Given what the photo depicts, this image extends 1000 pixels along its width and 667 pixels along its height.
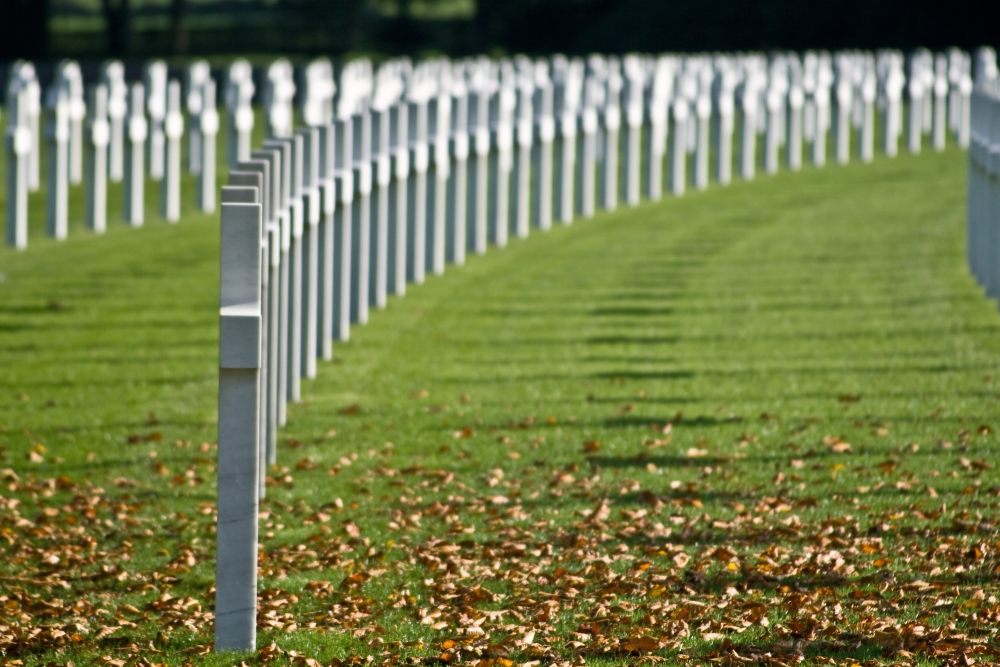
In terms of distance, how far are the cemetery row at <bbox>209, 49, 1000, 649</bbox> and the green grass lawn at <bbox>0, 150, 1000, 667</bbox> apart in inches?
15.2

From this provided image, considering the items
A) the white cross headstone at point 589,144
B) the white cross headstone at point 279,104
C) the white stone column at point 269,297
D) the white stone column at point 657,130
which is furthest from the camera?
the white stone column at point 657,130

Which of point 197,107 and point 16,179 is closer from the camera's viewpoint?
point 16,179

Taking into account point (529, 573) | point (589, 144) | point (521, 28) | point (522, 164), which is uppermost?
point (521, 28)

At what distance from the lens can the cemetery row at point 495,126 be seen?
15.6 meters

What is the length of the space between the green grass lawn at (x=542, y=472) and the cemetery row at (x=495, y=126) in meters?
1.44

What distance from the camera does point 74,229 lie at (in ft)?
59.4

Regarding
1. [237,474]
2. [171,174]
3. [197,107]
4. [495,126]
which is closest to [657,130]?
[495,126]

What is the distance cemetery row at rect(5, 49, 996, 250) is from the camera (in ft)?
51.3

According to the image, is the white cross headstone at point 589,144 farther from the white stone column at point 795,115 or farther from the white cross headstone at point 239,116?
the white stone column at point 795,115

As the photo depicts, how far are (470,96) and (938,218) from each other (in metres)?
6.11

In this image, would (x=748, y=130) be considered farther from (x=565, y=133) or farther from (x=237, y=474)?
(x=237, y=474)

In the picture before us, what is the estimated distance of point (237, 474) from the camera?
5754 millimetres

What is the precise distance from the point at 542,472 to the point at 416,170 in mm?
5773

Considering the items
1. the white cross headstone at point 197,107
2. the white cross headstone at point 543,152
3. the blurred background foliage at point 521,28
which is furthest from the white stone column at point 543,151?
the blurred background foliage at point 521,28
